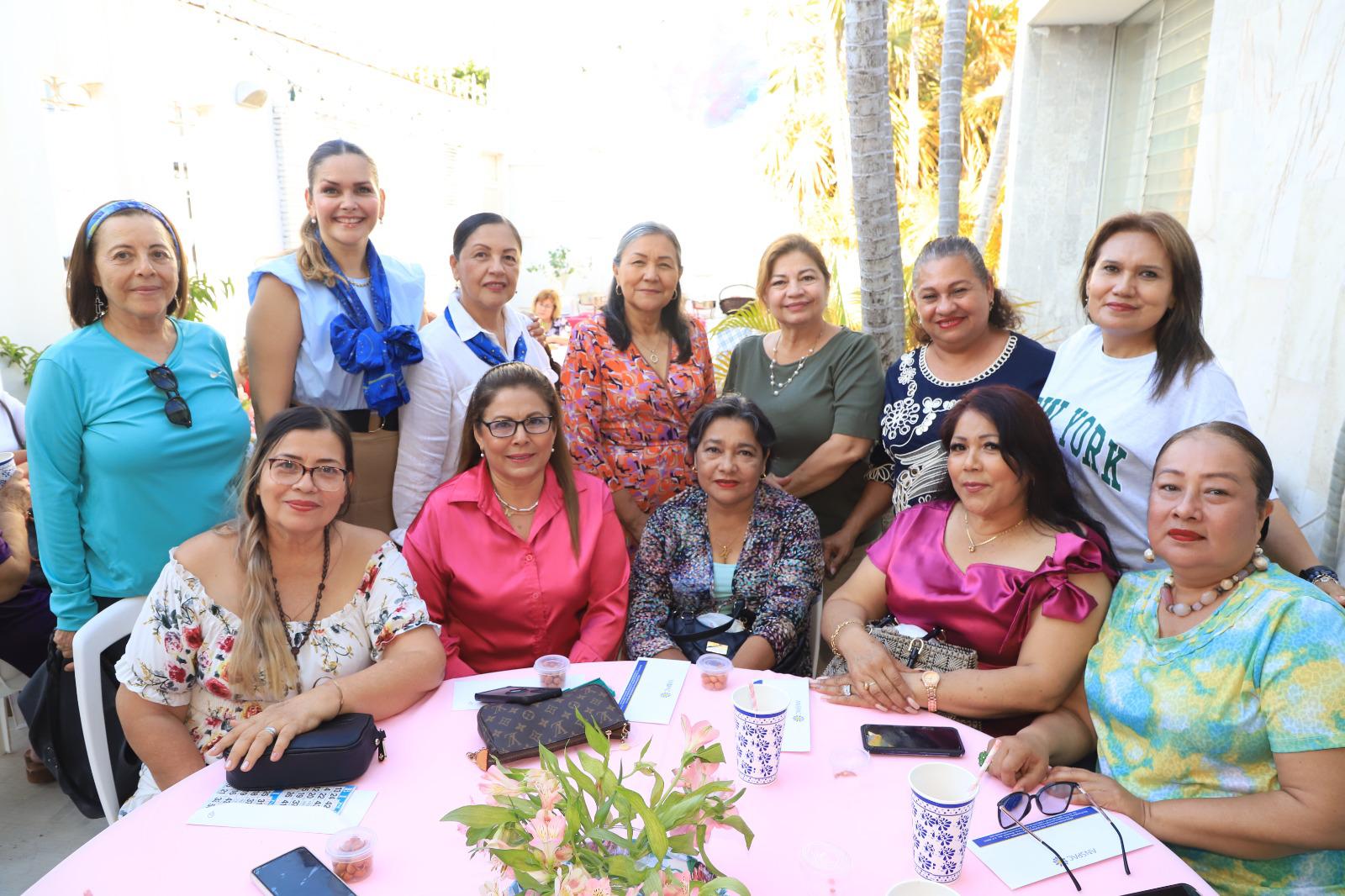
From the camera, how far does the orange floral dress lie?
347 cm

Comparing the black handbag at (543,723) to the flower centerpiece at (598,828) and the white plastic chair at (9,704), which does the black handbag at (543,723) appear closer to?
A: the flower centerpiece at (598,828)

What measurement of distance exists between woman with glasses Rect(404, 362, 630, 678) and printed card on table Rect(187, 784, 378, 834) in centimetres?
96

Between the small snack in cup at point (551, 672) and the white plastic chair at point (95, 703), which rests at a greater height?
the small snack in cup at point (551, 672)

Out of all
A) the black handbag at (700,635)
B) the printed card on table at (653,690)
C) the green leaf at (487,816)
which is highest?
the green leaf at (487,816)

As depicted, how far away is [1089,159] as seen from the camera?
726 centimetres

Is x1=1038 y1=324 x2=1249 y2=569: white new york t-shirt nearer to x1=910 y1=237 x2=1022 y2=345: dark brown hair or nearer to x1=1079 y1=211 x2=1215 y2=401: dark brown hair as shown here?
x1=1079 y1=211 x2=1215 y2=401: dark brown hair

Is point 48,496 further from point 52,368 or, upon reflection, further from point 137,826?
point 137,826

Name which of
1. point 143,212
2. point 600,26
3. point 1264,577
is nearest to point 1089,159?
point 1264,577

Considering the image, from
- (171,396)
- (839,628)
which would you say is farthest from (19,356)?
(839,628)

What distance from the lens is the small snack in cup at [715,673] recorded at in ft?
7.29

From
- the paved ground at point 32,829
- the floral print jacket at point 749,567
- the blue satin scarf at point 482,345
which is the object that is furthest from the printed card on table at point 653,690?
the paved ground at point 32,829

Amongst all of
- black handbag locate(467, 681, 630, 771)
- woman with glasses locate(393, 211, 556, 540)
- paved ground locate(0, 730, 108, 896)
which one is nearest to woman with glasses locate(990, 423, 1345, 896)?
black handbag locate(467, 681, 630, 771)

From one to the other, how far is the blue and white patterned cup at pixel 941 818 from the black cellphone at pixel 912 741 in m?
0.38

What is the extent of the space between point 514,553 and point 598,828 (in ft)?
5.81
